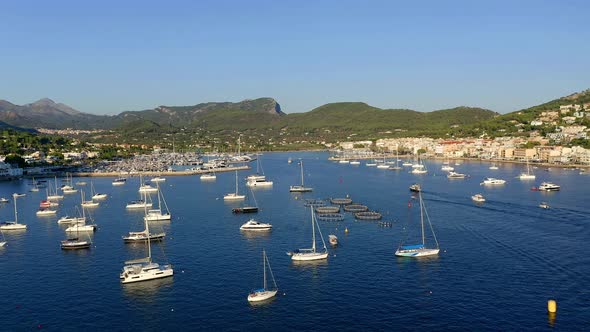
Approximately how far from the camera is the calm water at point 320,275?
21312mm

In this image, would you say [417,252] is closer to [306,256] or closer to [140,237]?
[306,256]

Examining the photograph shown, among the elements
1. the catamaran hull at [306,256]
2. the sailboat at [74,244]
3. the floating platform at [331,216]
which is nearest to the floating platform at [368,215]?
the floating platform at [331,216]

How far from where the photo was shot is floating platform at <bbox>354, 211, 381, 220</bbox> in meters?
41.6

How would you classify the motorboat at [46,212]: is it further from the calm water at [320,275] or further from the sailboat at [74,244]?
the sailboat at [74,244]

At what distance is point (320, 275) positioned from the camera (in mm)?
26828

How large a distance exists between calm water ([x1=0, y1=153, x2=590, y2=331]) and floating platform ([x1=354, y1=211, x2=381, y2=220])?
31.3 inches

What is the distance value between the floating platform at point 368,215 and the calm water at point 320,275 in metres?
0.80

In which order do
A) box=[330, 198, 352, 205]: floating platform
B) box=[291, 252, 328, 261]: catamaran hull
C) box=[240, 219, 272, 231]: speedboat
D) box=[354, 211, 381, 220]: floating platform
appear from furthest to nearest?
1. box=[330, 198, 352, 205]: floating platform
2. box=[354, 211, 381, 220]: floating platform
3. box=[240, 219, 272, 231]: speedboat
4. box=[291, 252, 328, 261]: catamaran hull

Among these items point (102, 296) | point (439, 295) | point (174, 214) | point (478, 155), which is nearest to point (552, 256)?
point (439, 295)

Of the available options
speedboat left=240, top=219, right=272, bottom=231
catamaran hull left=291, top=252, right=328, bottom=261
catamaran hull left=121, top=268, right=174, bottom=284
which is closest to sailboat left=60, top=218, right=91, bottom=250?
catamaran hull left=121, top=268, right=174, bottom=284

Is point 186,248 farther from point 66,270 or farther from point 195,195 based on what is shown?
point 195,195

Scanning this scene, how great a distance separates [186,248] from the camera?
33.0m

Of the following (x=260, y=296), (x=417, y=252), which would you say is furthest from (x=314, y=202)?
(x=260, y=296)

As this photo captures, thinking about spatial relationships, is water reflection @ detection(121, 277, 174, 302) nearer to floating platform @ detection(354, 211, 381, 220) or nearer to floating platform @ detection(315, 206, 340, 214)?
floating platform @ detection(354, 211, 381, 220)
